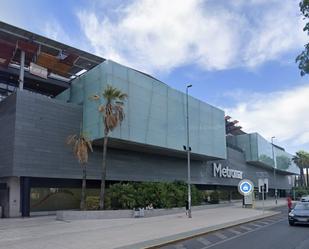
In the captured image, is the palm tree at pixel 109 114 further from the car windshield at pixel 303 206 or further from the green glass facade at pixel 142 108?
the car windshield at pixel 303 206

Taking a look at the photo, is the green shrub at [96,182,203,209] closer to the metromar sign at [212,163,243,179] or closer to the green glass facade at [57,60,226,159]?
the green glass facade at [57,60,226,159]

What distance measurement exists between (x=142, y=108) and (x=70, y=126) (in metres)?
7.24

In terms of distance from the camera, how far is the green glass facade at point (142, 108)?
37219mm

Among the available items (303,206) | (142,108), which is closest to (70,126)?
(142,108)

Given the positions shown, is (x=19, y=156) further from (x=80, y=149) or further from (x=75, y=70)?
(x=75, y=70)

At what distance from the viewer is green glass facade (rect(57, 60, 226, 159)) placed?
122 feet

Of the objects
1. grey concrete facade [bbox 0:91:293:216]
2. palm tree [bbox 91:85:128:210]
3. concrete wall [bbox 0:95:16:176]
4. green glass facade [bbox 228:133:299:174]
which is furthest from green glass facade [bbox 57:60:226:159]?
green glass facade [bbox 228:133:299:174]

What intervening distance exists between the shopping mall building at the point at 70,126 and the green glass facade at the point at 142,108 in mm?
96

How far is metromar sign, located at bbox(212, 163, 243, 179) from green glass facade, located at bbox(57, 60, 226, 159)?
10.8 metres

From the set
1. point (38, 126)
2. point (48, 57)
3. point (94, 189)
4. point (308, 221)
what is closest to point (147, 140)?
point (94, 189)

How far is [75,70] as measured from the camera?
155 feet

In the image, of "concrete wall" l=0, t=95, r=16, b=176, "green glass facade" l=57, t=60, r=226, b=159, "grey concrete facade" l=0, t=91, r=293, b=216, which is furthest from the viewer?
"green glass facade" l=57, t=60, r=226, b=159

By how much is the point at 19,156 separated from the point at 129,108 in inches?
430

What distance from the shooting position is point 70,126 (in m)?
37.8
